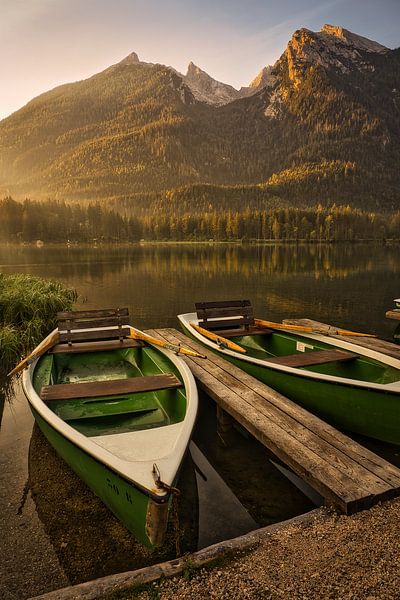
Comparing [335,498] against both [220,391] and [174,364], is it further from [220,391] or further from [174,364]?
[174,364]

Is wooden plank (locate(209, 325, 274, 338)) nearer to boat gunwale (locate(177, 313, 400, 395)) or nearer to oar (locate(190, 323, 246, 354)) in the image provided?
boat gunwale (locate(177, 313, 400, 395))

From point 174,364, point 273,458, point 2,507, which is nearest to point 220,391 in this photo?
point 174,364

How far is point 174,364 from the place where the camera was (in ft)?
27.8

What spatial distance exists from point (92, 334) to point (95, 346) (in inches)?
13.7

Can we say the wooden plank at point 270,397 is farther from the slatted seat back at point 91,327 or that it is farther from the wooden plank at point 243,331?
the slatted seat back at point 91,327

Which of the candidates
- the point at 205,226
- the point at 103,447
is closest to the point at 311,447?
the point at 103,447

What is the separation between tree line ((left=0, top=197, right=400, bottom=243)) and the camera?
157875 millimetres

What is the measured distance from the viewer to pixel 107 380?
8148 mm

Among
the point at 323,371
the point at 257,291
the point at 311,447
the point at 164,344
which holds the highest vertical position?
the point at 164,344

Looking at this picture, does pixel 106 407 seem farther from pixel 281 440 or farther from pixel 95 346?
→ pixel 281 440

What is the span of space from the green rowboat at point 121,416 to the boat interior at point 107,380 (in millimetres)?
19

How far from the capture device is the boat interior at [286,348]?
894 cm

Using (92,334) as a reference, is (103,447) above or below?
below

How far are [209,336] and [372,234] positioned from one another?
184 meters
